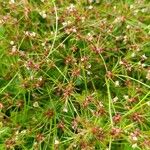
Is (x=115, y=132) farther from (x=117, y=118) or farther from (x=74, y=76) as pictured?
(x=74, y=76)

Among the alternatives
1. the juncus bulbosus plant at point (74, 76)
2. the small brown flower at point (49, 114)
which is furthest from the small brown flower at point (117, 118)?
the small brown flower at point (49, 114)

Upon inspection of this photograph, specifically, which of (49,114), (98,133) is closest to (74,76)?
(49,114)

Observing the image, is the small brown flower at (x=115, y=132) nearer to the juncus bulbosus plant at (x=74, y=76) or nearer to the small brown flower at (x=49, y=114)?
the juncus bulbosus plant at (x=74, y=76)

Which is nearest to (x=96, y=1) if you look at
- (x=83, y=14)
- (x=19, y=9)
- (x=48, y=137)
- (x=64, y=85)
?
(x=83, y=14)

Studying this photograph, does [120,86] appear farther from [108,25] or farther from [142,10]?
[142,10]

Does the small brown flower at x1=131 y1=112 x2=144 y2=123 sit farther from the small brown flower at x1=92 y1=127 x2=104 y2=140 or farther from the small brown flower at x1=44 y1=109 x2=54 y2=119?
the small brown flower at x1=44 y1=109 x2=54 y2=119

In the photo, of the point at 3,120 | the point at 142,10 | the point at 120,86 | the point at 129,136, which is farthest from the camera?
the point at 142,10

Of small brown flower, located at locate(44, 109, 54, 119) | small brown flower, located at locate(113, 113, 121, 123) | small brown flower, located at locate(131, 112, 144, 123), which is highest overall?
small brown flower, located at locate(44, 109, 54, 119)

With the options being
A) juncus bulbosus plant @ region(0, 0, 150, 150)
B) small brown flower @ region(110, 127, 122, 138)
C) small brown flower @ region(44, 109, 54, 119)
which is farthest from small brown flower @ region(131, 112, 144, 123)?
small brown flower @ region(44, 109, 54, 119)
